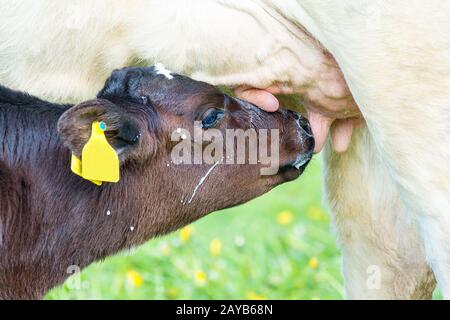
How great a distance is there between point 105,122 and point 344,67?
0.97m

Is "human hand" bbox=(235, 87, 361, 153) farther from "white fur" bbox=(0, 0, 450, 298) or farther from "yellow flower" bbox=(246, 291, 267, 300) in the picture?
"yellow flower" bbox=(246, 291, 267, 300)

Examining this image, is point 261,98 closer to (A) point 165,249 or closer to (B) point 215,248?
(B) point 215,248

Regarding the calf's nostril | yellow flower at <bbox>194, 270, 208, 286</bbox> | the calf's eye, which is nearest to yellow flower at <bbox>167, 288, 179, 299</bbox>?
yellow flower at <bbox>194, 270, 208, 286</bbox>

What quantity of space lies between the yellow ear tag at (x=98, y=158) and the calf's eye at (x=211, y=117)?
518mm

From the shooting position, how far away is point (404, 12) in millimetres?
4551

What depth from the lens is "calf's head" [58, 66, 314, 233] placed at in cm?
476

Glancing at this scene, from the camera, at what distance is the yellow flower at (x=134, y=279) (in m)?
6.80

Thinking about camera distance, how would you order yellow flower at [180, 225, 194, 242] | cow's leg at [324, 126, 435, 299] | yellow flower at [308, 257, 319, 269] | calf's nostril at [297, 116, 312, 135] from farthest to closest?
yellow flower at [180, 225, 194, 242]
yellow flower at [308, 257, 319, 269]
cow's leg at [324, 126, 435, 299]
calf's nostril at [297, 116, 312, 135]

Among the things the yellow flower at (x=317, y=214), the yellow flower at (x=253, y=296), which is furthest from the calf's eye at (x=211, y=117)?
the yellow flower at (x=317, y=214)

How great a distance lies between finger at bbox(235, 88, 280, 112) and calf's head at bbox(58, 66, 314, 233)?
0.04 metres

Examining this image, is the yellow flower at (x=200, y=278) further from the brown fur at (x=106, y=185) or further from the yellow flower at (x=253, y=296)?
the brown fur at (x=106, y=185)

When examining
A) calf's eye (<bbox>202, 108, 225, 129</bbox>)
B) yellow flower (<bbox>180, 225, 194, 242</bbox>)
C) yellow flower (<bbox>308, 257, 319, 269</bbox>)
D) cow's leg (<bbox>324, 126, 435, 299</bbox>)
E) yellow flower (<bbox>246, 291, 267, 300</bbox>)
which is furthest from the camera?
yellow flower (<bbox>180, 225, 194, 242</bbox>)

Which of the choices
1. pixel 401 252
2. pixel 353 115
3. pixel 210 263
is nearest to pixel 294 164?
pixel 353 115
